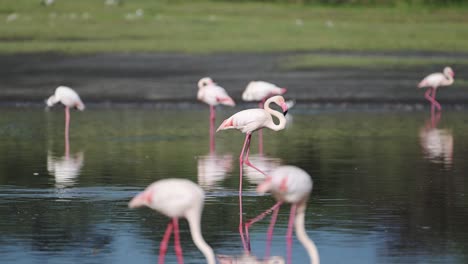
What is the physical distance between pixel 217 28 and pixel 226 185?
24693mm

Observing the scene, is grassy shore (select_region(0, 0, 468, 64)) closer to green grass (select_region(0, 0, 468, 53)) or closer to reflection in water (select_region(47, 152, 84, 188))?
green grass (select_region(0, 0, 468, 53))

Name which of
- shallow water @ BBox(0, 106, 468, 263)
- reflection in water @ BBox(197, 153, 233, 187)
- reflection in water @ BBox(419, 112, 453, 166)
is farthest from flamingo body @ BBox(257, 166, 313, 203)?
reflection in water @ BBox(419, 112, 453, 166)

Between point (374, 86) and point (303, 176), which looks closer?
point (303, 176)

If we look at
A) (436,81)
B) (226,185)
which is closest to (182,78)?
(436,81)

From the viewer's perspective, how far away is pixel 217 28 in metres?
39.9

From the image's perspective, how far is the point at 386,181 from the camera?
52.3ft

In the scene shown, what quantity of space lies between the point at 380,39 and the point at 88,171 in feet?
73.1

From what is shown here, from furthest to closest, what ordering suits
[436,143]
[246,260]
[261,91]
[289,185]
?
[261,91], [436,143], [246,260], [289,185]

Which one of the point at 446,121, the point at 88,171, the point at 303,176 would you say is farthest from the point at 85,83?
the point at 303,176

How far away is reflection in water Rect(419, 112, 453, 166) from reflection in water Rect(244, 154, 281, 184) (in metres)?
2.49

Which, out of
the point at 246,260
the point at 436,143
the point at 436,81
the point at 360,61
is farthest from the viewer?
the point at 360,61

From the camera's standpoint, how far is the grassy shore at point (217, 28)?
36.4 metres

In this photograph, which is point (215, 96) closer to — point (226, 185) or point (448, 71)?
point (448, 71)

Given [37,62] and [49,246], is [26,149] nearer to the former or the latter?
[49,246]
